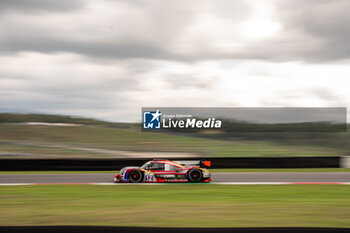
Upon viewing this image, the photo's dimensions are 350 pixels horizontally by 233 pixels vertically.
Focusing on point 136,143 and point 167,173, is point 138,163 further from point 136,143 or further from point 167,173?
point 167,173

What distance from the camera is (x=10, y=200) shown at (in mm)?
7566

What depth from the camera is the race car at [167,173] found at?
34.0ft

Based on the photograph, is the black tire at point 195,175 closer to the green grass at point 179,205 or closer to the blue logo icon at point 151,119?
the green grass at point 179,205

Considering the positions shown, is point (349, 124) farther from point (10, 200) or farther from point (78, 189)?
point (10, 200)

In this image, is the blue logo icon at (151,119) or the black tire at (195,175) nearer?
the black tire at (195,175)

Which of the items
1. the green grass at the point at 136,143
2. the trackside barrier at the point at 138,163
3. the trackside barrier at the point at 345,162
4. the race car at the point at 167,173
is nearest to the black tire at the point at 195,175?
the race car at the point at 167,173

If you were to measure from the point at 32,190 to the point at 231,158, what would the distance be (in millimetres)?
9130

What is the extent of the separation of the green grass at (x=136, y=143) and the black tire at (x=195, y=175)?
5751 millimetres

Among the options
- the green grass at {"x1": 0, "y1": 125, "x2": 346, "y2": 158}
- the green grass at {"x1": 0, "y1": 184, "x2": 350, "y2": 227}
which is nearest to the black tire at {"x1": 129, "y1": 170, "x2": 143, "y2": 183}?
the green grass at {"x1": 0, "y1": 184, "x2": 350, "y2": 227}

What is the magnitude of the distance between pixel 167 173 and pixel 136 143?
6629 mm

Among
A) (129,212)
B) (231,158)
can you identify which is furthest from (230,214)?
(231,158)

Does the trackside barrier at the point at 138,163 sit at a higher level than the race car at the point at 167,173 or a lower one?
lower

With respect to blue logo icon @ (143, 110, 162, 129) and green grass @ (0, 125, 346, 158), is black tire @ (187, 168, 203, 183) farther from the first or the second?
blue logo icon @ (143, 110, 162, 129)

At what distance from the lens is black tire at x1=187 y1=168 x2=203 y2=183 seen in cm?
1036
